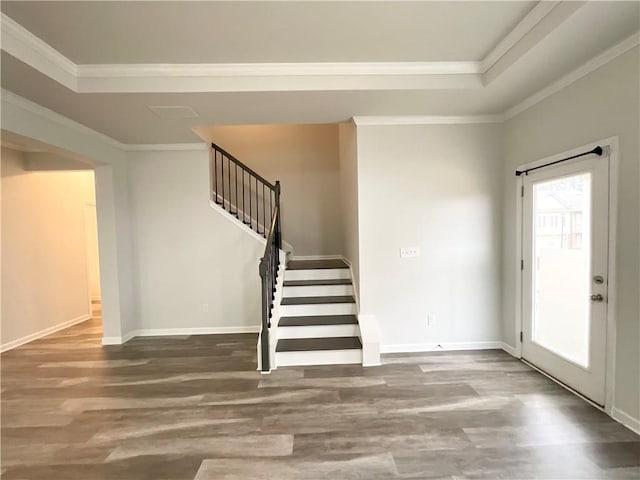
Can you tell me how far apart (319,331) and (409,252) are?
1.38 metres

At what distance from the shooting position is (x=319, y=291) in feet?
14.2

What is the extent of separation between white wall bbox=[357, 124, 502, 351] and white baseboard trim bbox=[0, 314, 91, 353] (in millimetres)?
4695

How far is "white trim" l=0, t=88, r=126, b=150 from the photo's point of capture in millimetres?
2836


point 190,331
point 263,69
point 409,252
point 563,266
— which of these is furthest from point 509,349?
point 190,331

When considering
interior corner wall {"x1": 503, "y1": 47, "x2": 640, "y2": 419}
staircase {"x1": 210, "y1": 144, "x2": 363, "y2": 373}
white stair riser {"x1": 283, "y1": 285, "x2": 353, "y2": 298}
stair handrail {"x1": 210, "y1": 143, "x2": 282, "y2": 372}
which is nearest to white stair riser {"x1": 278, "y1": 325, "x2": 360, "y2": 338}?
staircase {"x1": 210, "y1": 144, "x2": 363, "y2": 373}

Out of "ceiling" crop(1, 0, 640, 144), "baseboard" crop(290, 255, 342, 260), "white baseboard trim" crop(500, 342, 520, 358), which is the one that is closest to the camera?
"ceiling" crop(1, 0, 640, 144)

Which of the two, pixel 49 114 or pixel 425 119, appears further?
pixel 425 119

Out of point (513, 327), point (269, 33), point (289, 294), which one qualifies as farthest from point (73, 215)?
point (513, 327)

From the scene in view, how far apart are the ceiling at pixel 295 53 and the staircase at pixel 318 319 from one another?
6.99 feet

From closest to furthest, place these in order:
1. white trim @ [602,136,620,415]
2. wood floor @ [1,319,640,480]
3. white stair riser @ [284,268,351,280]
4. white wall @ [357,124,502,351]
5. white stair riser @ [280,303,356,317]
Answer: wood floor @ [1,319,640,480]
white trim @ [602,136,620,415]
white wall @ [357,124,502,351]
white stair riser @ [280,303,356,317]
white stair riser @ [284,268,351,280]

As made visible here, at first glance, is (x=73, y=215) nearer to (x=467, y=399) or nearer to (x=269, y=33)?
(x=269, y=33)

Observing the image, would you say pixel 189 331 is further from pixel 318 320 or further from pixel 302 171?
pixel 302 171

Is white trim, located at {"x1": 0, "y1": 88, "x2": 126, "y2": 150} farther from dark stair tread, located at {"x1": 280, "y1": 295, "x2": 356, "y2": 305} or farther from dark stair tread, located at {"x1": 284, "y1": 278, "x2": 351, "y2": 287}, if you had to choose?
dark stair tread, located at {"x1": 280, "y1": 295, "x2": 356, "y2": 305}

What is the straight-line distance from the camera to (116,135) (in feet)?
13.5
